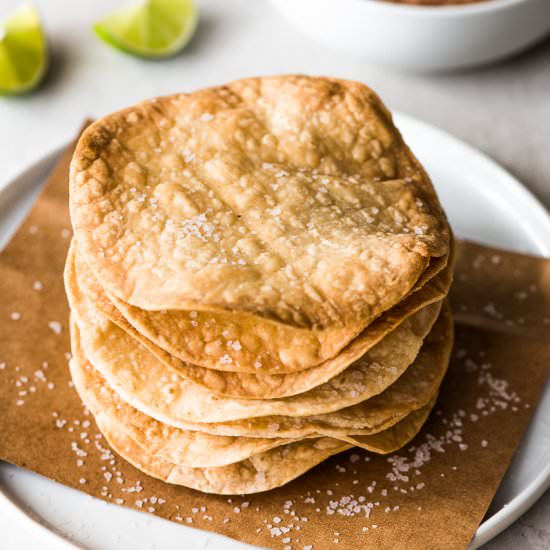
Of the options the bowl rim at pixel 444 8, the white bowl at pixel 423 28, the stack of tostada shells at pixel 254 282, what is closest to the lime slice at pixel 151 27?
the white bowl at pixel 423 28

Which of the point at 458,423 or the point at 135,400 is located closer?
the point at 135,400

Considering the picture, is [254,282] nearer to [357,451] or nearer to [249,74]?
[357,451]

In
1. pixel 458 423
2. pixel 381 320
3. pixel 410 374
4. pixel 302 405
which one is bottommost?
pixel 458 423

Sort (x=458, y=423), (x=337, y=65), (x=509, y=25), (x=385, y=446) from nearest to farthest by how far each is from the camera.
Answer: (x=385, y=446), (x=458, y=423), (x=509, y=25), (x=337, y=65)

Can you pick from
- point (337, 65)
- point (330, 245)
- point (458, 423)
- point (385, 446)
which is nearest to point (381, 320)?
point (330, 245)

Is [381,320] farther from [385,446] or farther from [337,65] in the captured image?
[337,65]

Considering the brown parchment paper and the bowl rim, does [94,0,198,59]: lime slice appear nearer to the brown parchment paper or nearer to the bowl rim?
the bowl rim

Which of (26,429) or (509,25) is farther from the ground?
(509,25)

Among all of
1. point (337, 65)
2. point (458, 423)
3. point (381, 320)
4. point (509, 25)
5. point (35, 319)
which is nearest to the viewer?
point (381, 320)

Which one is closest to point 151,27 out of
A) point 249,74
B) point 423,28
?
point 249,74
